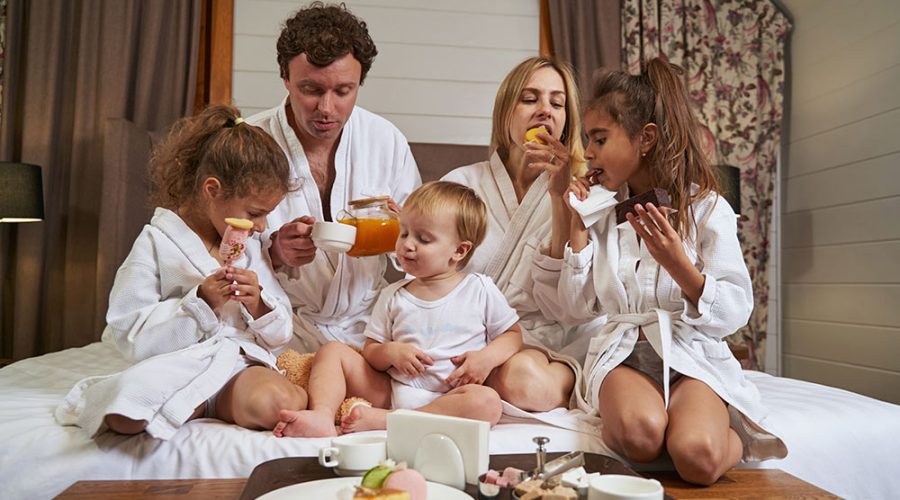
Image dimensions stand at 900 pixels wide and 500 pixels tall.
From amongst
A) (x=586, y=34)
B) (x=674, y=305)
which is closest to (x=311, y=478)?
(x=674, y=305)

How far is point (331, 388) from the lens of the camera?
1.61 meters

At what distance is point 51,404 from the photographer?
159 centimetres

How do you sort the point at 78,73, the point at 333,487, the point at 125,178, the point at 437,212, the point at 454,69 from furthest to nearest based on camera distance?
the point at 454,69, the point at 78,73, the point at 125,178, the point at 437,212, the point at 333,487

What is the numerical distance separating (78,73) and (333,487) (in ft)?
9.78

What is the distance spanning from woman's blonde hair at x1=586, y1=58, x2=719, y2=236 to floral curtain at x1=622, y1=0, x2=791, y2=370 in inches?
81.3

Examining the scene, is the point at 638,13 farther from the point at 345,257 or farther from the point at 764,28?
the point at 345,257

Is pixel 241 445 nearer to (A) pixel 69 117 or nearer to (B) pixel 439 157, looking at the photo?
(B) pixel 439 157

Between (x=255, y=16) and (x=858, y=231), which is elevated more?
(x=255, y=16)

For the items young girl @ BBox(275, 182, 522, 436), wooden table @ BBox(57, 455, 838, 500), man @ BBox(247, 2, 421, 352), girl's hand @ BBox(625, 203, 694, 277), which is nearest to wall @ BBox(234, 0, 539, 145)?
man @ BBox(247, 2, 421, 352)

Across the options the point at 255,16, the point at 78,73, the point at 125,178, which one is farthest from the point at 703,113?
the point at 78,73

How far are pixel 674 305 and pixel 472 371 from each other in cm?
48

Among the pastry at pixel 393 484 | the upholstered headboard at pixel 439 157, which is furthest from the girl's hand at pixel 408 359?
the upholstered headboard at pixel 439 157

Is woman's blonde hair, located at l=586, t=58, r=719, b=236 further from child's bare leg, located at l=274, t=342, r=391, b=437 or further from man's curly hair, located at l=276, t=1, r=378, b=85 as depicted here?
child's bare leg, located at l=274, t=342, r=391, b=437

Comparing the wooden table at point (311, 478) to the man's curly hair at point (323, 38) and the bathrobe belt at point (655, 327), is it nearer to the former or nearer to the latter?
the bathrobe belt at point (655, 327)
